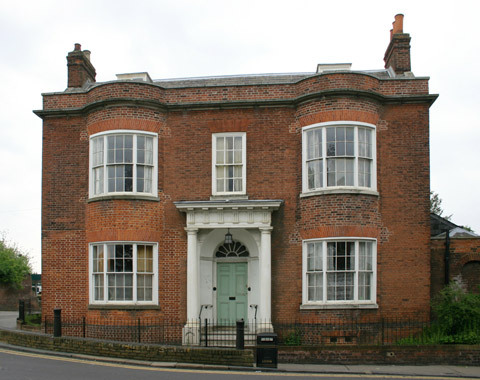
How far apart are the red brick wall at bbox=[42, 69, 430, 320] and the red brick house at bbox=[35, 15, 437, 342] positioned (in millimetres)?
45

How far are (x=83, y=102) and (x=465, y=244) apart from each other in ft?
44.5

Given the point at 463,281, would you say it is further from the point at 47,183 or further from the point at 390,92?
the point at 47,183

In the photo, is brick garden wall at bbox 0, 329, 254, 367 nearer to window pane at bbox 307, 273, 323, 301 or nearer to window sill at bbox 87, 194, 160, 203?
window pane at bbox 307, 273, 323, 301

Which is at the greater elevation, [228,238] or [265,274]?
[228,238]

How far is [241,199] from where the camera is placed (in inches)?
719

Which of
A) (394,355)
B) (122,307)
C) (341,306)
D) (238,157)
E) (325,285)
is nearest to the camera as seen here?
(394,355)

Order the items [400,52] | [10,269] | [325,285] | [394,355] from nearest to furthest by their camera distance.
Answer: [394,355]
[325,285]
[400,52]
[10,269]

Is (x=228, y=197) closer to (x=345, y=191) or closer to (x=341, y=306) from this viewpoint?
(x=345, y=191)

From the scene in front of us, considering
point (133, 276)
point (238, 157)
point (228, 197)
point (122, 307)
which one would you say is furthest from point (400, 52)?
point (122, 307)

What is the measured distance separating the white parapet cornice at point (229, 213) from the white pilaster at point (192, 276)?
399 millimetres

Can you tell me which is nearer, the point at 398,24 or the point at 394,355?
the point at 394,355

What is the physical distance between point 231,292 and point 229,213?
9.57 feet

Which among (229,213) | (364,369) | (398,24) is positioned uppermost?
(398,24)

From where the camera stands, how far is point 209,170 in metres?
18.8
